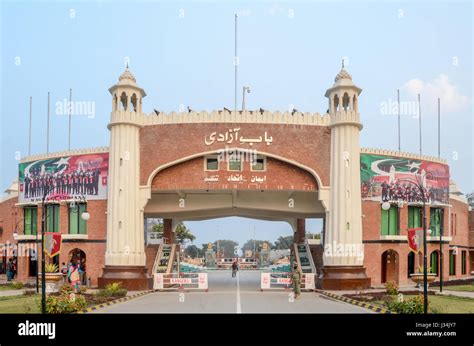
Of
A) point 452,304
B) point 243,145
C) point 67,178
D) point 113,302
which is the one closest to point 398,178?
point 243,145

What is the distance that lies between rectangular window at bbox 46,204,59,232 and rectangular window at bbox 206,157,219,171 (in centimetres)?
901

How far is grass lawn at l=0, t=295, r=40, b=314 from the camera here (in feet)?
62.3

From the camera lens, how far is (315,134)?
29812 millimetres

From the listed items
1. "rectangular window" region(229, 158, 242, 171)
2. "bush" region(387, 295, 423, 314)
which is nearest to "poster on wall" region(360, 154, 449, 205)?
"rectangular window" region(229, 158, 242, 171)

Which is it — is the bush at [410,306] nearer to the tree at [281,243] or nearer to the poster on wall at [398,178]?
the poster on wall at [398,178]

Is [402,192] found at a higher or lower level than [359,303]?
higher

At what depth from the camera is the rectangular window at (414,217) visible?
107ft

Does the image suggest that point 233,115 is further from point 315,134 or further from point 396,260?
point 396,260

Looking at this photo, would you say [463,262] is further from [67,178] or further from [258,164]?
[67,178]

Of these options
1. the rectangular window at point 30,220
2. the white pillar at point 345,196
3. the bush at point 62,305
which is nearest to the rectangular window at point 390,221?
the white pillar at point 345,196

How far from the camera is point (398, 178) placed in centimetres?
3203

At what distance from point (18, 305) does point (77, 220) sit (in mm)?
11063

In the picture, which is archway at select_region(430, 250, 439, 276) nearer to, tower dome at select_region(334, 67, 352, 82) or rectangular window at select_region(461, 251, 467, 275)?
rectangular window at select_region(461, 251, 467, 275)
